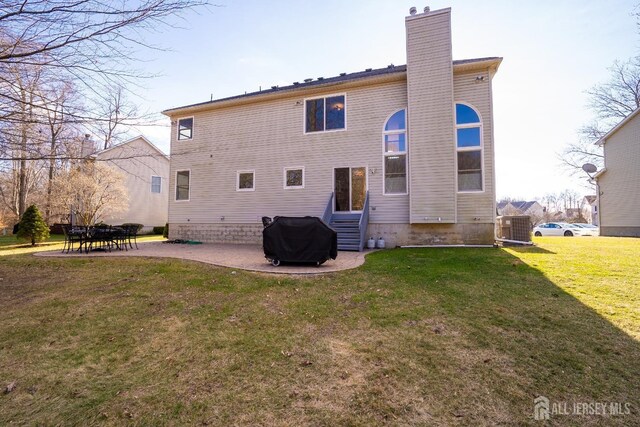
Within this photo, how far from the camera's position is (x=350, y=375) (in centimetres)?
287

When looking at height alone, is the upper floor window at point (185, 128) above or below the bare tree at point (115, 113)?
above

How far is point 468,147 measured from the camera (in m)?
10.8

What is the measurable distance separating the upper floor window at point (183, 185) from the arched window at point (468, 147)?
12358 millimetres

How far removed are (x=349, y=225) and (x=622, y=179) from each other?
1898 cm

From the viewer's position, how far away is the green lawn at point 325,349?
A: 2.46 meters

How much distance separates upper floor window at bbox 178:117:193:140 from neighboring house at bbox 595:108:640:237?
2485 centimetres

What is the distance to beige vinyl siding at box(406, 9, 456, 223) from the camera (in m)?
10.6

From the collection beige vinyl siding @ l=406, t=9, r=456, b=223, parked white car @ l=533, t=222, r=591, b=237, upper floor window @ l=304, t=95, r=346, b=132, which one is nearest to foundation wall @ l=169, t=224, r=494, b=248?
beige vinyl siding @ l=406, t=9, r=456, b=223

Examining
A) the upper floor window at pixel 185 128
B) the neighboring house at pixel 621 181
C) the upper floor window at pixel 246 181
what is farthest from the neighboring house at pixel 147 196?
the neighboring house at pixel 621 181

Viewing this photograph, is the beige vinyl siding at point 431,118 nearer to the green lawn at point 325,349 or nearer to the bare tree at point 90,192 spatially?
the green lawn at point 325,349

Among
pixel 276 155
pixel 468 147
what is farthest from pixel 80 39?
pixel 468 147

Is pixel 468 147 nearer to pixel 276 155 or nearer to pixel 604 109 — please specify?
pixel 276 155

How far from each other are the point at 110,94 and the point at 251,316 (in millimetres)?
4042

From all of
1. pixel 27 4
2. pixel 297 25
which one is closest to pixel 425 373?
pixel 27 4
